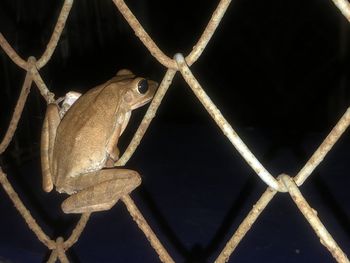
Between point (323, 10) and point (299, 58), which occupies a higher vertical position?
point (323, 10)

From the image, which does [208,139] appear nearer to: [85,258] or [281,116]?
[281,116]

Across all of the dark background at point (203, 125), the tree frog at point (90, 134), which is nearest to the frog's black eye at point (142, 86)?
the tree frog at point (90, 134)

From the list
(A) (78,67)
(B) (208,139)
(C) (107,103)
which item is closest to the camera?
(C) (107,103)

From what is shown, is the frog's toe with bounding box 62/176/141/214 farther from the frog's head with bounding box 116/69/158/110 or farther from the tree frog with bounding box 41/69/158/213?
the frog's head with bounding box 116/69/158/110

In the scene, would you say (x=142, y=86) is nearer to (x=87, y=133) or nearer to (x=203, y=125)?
(x=87, y=133)

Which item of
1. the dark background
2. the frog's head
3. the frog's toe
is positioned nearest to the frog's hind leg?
the frog's toe

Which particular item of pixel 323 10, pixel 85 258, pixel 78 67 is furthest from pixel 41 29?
pixel 323 10
